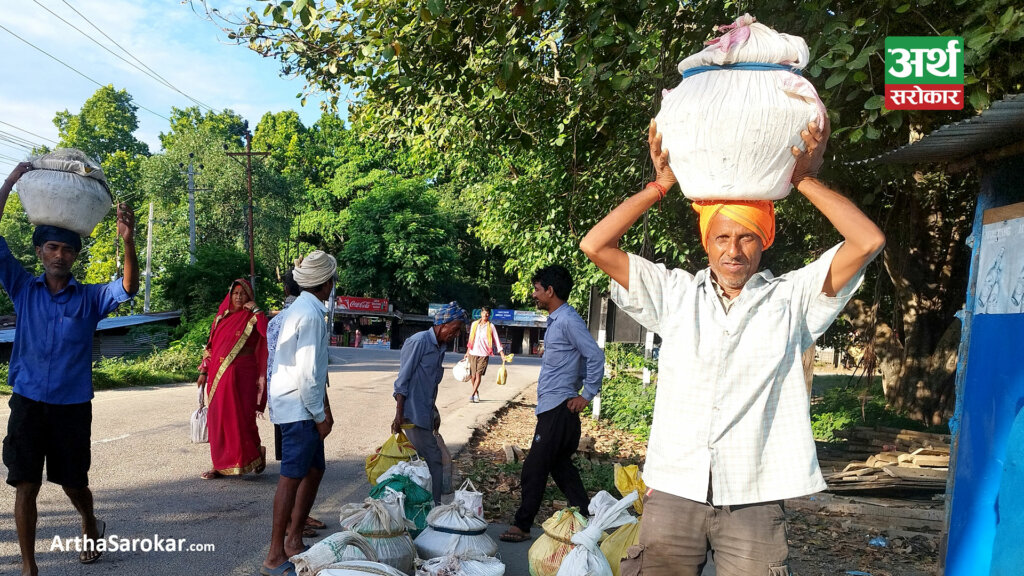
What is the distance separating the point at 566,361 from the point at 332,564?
8.90 feet

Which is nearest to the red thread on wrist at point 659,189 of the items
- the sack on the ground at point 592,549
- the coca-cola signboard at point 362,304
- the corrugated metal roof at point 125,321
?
the sack on the ground at point 592,549

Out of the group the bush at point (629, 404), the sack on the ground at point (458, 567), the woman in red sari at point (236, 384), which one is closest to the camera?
the sack on the ground at point (458, 567)

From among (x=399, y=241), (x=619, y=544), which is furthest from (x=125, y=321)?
(x=619, y=544)

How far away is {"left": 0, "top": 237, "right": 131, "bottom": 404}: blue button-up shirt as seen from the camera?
4.33 meters

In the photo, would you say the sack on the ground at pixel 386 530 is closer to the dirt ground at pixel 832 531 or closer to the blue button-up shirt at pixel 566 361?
the blue button-up shirt at pixel 566 361

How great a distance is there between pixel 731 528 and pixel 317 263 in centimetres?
343

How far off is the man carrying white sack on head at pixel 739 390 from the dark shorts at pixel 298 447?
2602 millimetres

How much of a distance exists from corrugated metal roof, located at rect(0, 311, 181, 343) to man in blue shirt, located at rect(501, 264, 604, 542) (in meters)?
18.2

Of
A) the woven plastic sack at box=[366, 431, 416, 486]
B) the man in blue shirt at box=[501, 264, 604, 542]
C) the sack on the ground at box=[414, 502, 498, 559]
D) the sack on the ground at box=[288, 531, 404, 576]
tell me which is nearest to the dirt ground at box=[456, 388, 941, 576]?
the man in blue shirt at box=[501, 264, 604, 542]

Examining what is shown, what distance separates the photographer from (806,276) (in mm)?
2621

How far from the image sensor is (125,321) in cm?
2370

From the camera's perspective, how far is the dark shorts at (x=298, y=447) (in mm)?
4656

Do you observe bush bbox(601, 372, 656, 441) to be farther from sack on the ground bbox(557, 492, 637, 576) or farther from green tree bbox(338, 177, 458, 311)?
green tree bbox(338, 177, 458, 311)

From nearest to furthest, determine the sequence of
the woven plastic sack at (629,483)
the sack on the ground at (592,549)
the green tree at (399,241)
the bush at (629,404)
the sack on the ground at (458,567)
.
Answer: the sack on the ground at (592,549) → the sack on the ground at (458,567) → the woven plastic sack at (629,483) → the bush at (629,404) → the green tree at (399,241)
